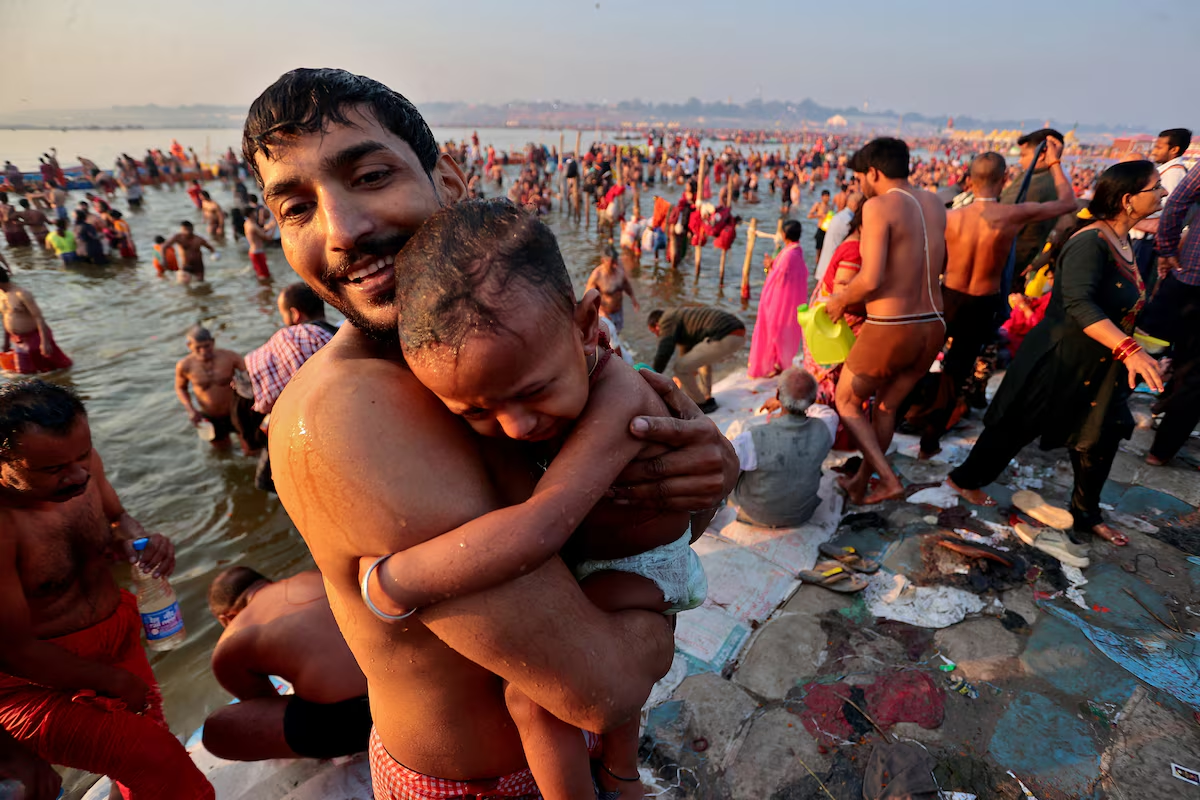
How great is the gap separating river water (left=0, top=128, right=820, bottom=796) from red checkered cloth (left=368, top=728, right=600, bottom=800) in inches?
140

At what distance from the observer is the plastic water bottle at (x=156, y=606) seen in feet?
10.8

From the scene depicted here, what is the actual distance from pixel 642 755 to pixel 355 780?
4.49 feet

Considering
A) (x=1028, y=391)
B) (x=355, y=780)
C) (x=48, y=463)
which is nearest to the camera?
(x=48, y=463)

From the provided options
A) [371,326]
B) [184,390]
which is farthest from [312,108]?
[184,390]

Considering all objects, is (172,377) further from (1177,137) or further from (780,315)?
(1177,137)

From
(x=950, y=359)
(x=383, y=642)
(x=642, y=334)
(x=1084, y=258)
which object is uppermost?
(x=1084, y=258)

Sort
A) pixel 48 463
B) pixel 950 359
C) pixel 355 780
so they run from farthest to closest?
pixel 950 359
pixel 355 780
pixel 48 463

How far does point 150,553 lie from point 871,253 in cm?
516

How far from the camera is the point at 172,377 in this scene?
1048cm

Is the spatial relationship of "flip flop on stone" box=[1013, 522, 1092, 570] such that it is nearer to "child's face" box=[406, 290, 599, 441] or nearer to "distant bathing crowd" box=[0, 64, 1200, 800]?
"distant bathing crowd" box=[0, 64, 1200, 800]

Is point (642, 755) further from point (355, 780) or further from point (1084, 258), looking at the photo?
point (1084, 258)

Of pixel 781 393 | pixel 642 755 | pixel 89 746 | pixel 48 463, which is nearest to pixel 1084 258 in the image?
pixel 781 393

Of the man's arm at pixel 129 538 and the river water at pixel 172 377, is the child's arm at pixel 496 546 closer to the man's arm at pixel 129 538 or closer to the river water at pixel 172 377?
the man's arm at pixel 129 538

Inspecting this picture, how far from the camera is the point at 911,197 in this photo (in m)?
4.23
